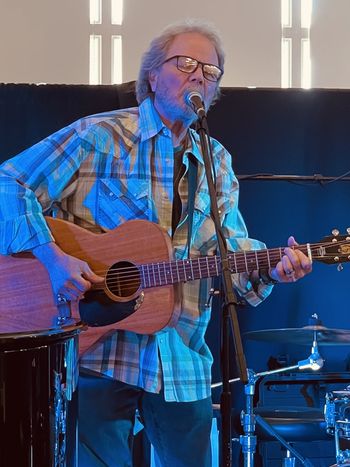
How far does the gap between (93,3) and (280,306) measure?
2056 mm

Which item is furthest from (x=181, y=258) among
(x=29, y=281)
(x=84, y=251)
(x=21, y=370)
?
(x=21, y=370)

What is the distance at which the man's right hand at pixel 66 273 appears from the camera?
2.22m

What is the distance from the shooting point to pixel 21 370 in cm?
149

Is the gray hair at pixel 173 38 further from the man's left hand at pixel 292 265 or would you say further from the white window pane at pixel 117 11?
the white window pane at pixel 117 11

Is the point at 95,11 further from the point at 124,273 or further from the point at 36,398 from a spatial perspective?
the point at 36,398

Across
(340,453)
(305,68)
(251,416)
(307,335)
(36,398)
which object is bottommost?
(340,453)

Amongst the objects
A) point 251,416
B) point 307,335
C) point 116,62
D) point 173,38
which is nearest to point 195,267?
point 173,38

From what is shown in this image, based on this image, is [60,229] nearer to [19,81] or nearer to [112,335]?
[112,335]

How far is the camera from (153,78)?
8.12ft

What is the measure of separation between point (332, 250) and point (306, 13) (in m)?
2.52

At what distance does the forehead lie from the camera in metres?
2.35

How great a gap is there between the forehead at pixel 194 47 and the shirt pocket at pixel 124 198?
0.44 m

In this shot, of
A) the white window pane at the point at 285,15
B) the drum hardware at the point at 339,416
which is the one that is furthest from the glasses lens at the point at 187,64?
the white window pane at the point at 285,15

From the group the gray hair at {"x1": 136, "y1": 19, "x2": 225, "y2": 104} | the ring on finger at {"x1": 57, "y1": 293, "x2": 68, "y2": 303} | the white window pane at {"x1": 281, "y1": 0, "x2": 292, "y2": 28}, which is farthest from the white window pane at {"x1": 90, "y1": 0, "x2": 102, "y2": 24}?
the ring on finger at {"x1": 57, "y1": 293, "x2": 68, "y2": 303}
